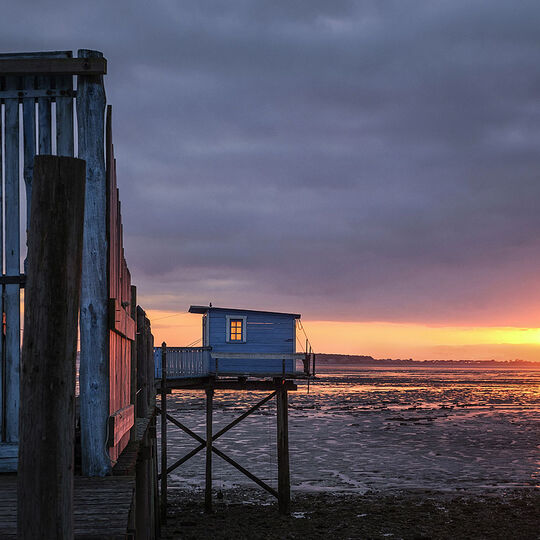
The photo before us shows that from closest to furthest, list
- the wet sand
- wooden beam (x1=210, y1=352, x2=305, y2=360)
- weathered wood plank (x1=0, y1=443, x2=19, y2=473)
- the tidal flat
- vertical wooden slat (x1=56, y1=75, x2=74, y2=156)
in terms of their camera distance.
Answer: weathered wood plank (x1=0, y1=443, x2=19, y2=473)
vertical wooden slat (x1=56, y1=75, x2=74, y2=156)
the wet sand
the tidal flat
wooden beam (x1=210, y1=352, x2=305, y2=360)

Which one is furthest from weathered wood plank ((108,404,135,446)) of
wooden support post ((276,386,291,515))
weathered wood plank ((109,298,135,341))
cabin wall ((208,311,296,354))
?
cabin wall ((208,311,296,354))

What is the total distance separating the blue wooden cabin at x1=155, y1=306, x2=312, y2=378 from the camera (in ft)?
82.6

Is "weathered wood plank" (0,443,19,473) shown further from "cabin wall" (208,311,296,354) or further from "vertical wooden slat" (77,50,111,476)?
"cabin wall" (208,311,296,354)

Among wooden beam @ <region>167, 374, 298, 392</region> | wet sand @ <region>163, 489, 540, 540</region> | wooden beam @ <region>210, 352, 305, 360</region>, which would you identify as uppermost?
wooden beam @ <region>210, 352, 305, 360</region>

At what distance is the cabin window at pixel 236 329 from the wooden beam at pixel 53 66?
806 inches

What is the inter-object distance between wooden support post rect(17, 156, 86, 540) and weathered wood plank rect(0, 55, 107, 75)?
11.0ft

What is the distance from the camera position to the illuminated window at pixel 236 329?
86.4 ft

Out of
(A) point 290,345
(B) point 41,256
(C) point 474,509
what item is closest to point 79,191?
(B) point 41,256

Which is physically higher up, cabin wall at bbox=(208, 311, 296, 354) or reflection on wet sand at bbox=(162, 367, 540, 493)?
cabin wall at bbox=(208, 311, 296, 354)

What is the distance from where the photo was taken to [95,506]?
182 inches

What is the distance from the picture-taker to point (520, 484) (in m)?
21.6

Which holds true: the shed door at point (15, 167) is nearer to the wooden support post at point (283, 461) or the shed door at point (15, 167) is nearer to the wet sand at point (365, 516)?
the wet sand at point (365, 516)

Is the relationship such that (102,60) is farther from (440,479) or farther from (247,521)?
(440,479)

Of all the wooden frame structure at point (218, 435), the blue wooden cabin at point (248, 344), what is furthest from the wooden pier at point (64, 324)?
the blue wooden cabin at point (248, 344)
